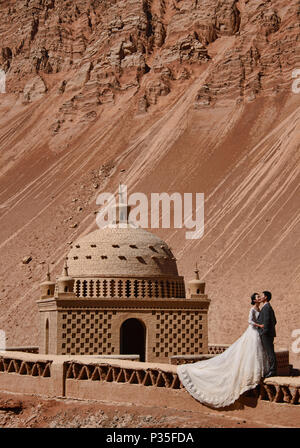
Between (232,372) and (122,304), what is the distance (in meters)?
10.1

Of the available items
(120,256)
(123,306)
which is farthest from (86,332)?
(120,256)

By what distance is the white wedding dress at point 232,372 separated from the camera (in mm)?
12438

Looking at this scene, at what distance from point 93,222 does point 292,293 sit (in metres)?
20.6

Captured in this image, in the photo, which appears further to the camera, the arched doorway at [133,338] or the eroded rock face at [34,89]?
the eroded rock face at [34,89]

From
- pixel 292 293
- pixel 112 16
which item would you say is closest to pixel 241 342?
pixel 292 293

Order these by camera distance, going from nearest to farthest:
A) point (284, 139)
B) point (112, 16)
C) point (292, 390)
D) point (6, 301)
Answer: point (292, 390) → point (6, 301) → point (284, 139) → point (112, 16)

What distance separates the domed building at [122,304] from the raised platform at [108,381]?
3958 mm

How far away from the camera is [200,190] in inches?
2044

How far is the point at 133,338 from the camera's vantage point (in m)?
24.1

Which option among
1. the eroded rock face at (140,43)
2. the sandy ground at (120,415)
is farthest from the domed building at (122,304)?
the eroded rock face at (140,43)

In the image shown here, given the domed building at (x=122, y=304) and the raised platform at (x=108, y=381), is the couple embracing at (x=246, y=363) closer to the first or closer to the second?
the raised platform at (x=108, y=381)

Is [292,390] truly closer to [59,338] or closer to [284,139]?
[59,338]

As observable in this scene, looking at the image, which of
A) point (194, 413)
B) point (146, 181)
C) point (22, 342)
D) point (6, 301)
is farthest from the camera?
point (146, 181)

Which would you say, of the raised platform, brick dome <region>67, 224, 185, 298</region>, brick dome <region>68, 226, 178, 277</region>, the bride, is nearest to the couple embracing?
the bride
